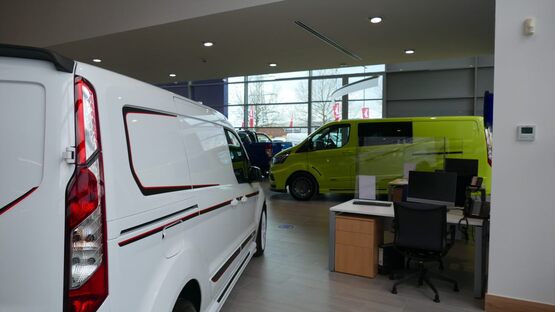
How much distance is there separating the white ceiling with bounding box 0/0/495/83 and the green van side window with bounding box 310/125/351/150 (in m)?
1.40

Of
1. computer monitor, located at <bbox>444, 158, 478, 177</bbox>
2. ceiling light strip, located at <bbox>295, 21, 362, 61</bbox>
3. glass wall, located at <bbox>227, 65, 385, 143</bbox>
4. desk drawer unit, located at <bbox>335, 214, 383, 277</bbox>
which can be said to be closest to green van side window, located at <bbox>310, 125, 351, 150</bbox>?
ceiling light strip, located at <bbox>295, 21, 362, 61</bbox>

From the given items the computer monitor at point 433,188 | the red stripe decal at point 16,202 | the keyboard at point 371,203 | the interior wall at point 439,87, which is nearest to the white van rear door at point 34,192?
the red stripe decal at point 16,202

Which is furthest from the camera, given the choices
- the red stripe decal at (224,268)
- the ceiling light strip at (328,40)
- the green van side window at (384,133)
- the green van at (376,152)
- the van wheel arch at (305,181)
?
the van wheel arch at (305,181)

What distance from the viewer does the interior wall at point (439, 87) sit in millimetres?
13641

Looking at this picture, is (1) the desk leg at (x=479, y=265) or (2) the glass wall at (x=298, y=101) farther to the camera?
(2) the glass wall at (x=298, y=101)

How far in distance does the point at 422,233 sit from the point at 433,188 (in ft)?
2.83

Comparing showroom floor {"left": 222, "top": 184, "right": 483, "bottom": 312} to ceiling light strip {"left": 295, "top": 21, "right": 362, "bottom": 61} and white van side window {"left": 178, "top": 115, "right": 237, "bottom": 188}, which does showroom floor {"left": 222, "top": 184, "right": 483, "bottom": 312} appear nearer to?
white van side window {"left": 178, "top": 115, "right": 237, "bottom": 188}

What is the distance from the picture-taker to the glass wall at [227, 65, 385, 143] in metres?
15.3

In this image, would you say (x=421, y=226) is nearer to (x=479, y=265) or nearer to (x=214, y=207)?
(x=479, y=265)

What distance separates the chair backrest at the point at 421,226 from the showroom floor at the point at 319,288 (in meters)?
0.50

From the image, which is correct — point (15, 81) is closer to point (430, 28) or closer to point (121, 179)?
point (121, 179)

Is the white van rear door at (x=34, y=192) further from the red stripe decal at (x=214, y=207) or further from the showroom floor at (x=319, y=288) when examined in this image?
the showroom floor at (x=319, y=288)

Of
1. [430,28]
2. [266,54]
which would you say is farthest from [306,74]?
[430,28]

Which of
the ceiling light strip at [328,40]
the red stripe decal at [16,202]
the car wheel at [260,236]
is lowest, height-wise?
the car wheel at [260,236]
